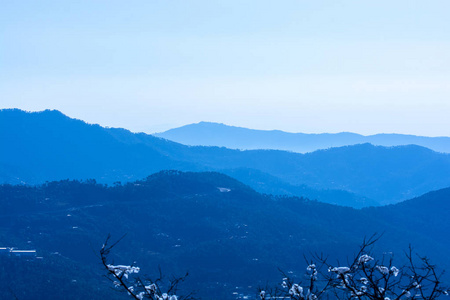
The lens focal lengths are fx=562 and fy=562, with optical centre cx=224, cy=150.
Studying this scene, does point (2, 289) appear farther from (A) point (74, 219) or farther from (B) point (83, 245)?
(A) point (74, 219)

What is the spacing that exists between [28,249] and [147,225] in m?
28.3

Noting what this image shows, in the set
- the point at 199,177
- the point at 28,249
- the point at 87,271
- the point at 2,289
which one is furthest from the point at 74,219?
the point at 199,177

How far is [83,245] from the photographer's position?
279 ft

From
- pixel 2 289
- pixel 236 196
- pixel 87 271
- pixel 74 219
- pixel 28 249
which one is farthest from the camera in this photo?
pixel 236 196

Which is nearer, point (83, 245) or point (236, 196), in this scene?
point (83, 245)

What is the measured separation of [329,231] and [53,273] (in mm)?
58007

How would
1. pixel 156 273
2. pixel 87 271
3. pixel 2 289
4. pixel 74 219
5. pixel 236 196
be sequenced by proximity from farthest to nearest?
pixel 236 196 → pixel 74 219 → pixel 156 273 → pixel 87 271 → pixel 2 289

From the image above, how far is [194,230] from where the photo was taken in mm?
102750

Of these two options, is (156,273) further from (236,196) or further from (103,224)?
(236,196)

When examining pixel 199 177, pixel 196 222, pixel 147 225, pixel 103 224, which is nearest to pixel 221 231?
pixel 196 222

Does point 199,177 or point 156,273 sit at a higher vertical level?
point 199,177

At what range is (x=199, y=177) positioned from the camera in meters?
135

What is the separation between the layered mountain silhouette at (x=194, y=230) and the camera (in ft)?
249

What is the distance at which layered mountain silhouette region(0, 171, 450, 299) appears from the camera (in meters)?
75.8
